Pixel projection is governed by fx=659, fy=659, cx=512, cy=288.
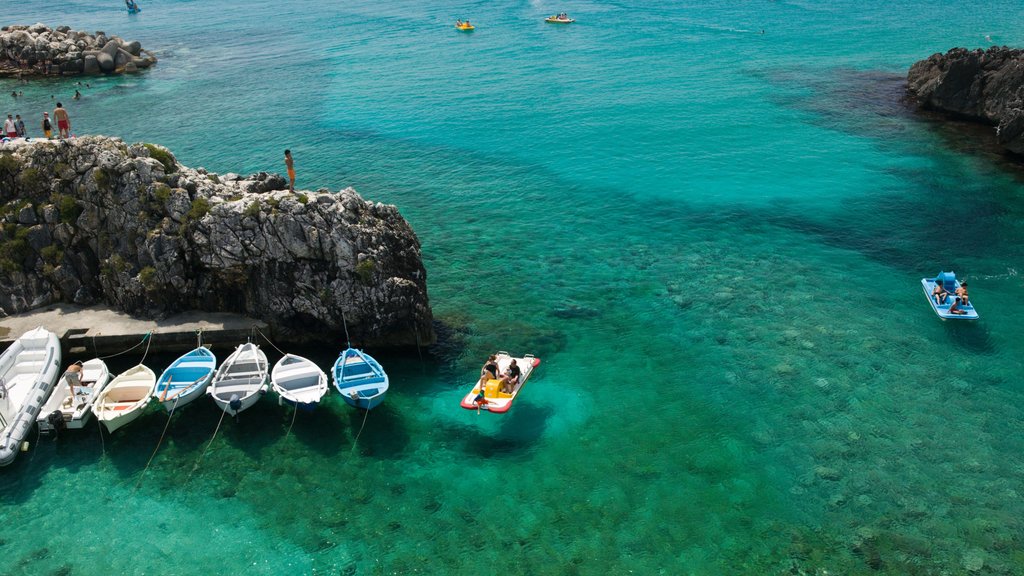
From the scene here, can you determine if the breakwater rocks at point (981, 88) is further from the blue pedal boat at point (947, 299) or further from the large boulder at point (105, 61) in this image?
the large boulder at point (105, 61)

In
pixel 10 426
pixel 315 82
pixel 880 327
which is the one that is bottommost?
pixel 10 426

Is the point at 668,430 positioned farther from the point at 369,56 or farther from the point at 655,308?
the point at 369,56

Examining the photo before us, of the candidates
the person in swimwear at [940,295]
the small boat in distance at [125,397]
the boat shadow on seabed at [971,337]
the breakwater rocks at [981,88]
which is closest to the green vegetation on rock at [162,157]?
the small boat in distance at [125,397]

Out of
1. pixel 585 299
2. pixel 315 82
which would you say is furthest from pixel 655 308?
pixel 315 82

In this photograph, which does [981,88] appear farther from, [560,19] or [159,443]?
[159,443]

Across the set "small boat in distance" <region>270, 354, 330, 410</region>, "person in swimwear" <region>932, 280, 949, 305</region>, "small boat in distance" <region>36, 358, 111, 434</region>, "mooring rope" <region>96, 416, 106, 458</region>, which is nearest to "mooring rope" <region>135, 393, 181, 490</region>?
"mooring rope" <region>96, 416, 106, 458</region>

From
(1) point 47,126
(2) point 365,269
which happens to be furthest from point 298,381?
(1) point 47,126
